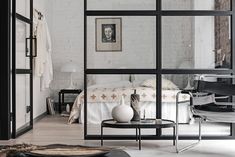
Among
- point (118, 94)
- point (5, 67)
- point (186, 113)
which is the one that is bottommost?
point (186, 113)

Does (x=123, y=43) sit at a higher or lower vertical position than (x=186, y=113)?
higher

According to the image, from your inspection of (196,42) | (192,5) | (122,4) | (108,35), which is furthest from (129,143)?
(192,5)

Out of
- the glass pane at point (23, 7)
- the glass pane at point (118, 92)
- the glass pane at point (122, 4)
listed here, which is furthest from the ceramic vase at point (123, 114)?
the glass pane at point (23, 7)

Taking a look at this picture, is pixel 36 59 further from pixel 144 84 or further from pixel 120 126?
pixel 120 126

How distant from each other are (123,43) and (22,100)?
1.77m

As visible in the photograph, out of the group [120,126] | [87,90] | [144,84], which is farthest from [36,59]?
[120,126]

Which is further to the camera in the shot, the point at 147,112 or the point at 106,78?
the point at 147,112

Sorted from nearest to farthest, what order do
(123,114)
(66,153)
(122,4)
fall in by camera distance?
1. (66,153)
2. (123,114)
3. (122,4)

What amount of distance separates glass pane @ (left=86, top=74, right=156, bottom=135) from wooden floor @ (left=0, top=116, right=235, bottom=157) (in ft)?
0.85

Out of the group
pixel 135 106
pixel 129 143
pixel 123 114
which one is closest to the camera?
pixel 123 114

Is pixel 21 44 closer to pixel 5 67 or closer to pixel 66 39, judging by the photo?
pixel 5 67

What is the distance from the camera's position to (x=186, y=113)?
18.6ft

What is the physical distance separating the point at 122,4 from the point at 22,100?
2036mm

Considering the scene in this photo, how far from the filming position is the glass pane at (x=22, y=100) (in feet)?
19.6
